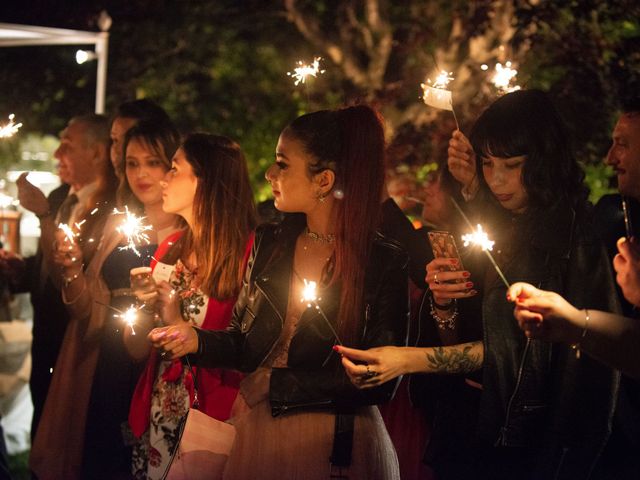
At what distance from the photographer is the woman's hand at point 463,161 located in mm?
3740

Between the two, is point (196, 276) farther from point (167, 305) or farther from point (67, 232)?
point (67, 232)

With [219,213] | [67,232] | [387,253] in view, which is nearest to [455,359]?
[387,253]

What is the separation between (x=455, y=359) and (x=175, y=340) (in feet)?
3.44

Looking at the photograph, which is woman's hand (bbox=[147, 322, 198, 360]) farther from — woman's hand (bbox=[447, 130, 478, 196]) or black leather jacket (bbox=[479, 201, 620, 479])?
woman's hand (bbox=[447, 130, 478, 196])

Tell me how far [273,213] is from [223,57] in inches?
446

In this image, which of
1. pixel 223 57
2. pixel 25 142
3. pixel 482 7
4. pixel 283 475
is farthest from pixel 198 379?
pixel 223 57

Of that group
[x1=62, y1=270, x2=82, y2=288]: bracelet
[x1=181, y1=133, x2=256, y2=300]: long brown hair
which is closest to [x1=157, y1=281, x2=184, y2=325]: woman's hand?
[x1=181, y1=133, x2=256, y2=300]: long brown hair

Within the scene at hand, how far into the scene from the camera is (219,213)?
3854 millimetres

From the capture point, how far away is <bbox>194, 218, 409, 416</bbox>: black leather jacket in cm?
→ 299

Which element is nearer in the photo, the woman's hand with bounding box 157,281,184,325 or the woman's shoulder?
the woman's shoulder

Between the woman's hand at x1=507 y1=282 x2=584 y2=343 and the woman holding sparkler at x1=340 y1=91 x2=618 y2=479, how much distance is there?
0.32m

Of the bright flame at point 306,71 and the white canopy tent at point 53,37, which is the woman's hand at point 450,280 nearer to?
the bright flame at point 306,71

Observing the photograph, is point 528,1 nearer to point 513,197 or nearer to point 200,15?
point 513,197

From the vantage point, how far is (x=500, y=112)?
311cm
